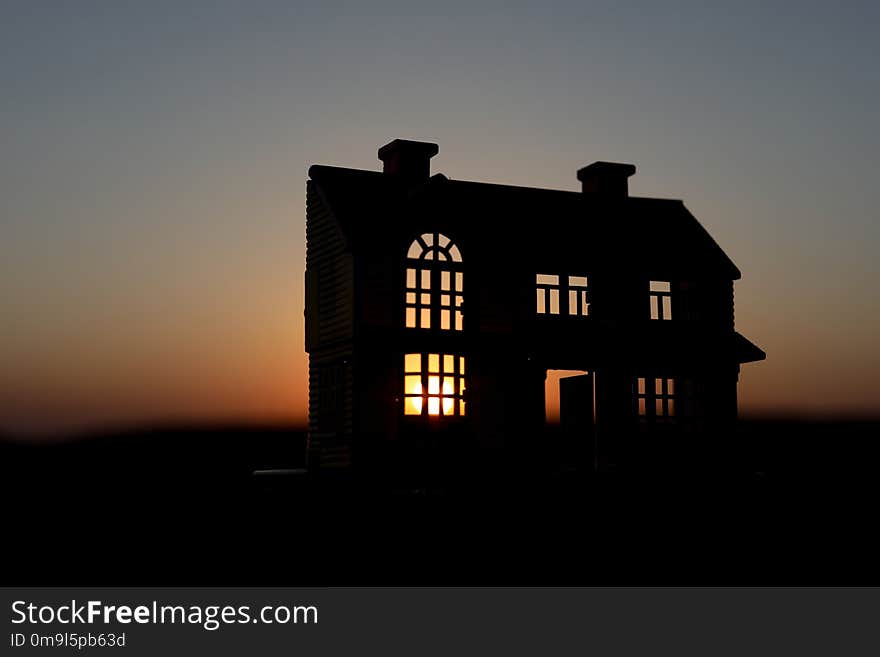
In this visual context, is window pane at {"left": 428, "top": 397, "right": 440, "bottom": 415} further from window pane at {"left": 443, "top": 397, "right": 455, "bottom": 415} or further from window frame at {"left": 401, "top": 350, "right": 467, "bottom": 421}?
window pane at {"left": 443, "top": 397, "right": 455, "bottom": 415}

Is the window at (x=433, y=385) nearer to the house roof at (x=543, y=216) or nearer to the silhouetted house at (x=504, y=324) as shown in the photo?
the silhouetted house at (x=504, y=324)

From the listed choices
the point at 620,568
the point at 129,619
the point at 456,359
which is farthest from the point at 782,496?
the point at 129,619

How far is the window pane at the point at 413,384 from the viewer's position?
29.9 meters

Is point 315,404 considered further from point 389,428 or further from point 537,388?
point 537,388

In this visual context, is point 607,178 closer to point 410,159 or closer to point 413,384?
point 410,159

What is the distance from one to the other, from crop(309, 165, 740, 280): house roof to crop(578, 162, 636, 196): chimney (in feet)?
1.54

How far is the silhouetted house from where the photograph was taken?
1156 inches

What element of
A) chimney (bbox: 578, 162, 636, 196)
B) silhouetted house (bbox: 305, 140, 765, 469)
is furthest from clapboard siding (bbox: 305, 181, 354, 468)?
chimney (bbox: 578, 162, 636, 196)

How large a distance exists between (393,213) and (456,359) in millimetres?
4195

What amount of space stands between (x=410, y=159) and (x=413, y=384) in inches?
266

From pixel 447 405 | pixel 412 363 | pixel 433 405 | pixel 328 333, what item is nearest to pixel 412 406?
pixel 433 405

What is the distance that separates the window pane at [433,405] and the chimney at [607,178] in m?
9.75

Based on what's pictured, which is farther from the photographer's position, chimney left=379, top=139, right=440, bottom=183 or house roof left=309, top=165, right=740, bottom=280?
chimney left=379, top=139, right=440, bottom=183

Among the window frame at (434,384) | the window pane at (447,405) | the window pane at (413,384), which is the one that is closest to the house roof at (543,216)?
the window frame at (434,384)
